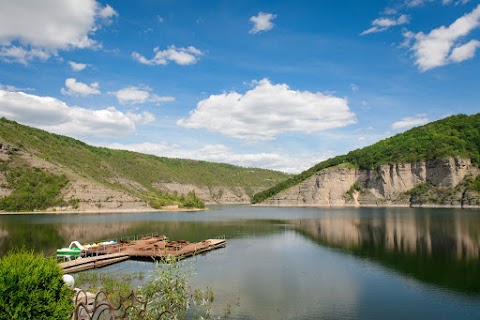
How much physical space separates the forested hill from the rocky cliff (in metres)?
3.49

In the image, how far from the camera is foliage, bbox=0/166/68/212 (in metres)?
125

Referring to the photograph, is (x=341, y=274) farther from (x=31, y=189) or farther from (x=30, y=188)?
(x=30, y=188)

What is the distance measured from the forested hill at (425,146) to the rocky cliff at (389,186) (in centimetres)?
349

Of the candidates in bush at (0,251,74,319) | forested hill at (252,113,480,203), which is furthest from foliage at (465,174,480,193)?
bush at (0,251,74,319)

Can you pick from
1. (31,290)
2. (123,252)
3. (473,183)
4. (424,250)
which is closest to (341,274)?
(424,250)

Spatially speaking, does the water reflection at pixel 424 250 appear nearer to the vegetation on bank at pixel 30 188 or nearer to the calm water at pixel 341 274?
the calm water at pixel 341 274

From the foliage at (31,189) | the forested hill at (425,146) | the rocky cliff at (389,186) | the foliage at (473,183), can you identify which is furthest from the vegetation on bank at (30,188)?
the foliage at (473,183)

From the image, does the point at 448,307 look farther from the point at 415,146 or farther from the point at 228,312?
the point at 415,146

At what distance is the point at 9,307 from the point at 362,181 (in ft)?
580

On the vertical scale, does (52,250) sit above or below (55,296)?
below

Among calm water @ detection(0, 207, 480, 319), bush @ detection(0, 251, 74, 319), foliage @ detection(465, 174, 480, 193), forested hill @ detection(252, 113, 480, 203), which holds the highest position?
forested hill @ detection(252, 113, 480, 203)

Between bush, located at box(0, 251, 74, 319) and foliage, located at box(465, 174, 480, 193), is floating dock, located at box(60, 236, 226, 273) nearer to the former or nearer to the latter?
bush, located at box(0, 251, 74, 319)

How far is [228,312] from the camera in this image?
2053cm

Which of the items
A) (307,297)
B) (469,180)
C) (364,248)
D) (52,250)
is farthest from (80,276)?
(469,180)
